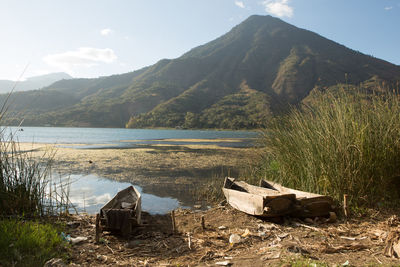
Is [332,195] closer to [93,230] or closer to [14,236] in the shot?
[93,230]

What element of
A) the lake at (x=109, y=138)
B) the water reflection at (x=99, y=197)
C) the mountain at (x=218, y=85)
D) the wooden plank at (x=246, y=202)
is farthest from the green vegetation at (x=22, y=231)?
the mountain at (x=218, y=85)

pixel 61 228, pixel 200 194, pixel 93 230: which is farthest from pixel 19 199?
pixel 200 194

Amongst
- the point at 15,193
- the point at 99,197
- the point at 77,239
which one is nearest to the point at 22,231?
the point at 77,239

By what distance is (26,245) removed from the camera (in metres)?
2.82

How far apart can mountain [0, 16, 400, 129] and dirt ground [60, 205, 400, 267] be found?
43.6 m

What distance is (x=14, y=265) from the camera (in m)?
2.47

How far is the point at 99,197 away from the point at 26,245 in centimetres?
466

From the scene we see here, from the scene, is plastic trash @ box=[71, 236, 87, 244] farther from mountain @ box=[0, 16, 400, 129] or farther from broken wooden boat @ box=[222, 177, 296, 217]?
mountain @ box=[0, 16, 400, 129]

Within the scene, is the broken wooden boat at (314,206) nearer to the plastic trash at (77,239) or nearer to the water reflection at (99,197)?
the water reflection at (99,197)

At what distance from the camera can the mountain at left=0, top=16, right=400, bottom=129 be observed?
85000 mm

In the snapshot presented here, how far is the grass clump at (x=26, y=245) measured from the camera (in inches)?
103

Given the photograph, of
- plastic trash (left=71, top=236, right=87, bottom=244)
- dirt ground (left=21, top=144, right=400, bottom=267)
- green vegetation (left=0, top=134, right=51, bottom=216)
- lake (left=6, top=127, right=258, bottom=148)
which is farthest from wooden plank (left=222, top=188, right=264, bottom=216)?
lake (left=6, top=127, right=258, bottom=148)

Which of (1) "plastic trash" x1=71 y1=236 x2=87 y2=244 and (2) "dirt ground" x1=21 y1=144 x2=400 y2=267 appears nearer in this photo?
(2) "dirt ground" x1=21 y1=144 x2=400 y2=267

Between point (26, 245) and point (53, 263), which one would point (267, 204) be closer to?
point (53, 263)
